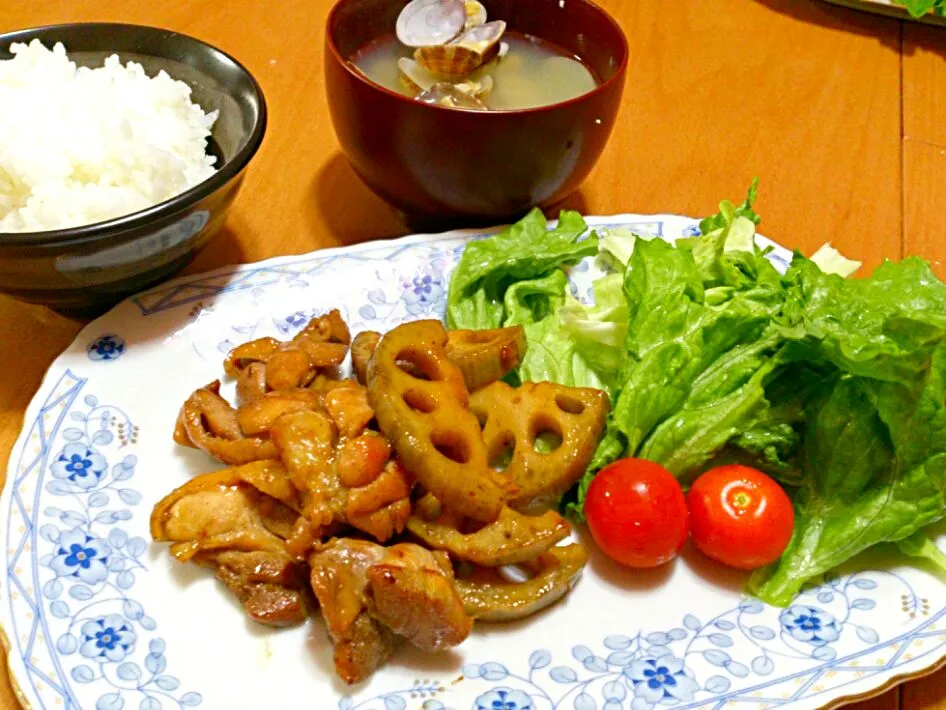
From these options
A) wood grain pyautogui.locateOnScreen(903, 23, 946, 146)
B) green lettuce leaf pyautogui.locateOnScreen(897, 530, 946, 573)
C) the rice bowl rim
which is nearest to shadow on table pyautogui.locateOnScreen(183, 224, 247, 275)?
the rice bowl rim

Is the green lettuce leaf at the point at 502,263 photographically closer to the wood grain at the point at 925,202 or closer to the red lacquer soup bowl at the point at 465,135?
the red lacquer soup bowl at the point at 465,135

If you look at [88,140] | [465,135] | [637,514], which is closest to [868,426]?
[637,514]

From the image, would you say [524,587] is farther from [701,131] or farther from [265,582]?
[701,131]

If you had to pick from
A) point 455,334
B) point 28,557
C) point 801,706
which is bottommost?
point 28,557

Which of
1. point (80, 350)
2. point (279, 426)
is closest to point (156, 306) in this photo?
point (80, 350)

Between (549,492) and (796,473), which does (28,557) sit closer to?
(549,492)

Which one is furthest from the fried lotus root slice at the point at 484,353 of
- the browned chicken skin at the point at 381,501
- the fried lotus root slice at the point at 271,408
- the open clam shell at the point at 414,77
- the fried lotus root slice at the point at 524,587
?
the open clam shell at the point at 414,77

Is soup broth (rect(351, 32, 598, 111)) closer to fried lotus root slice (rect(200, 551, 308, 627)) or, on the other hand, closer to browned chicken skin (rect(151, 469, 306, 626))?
browned chicken skin (rect(151, 469, 306, 626))
